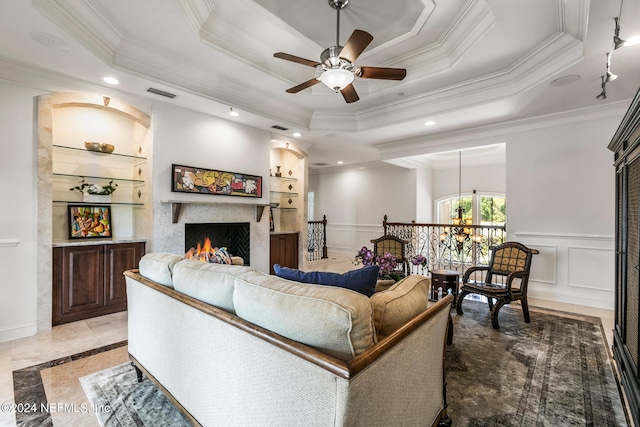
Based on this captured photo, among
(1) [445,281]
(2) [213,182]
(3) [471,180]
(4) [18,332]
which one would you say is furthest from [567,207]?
(4) [18,332]

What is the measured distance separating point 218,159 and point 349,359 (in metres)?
4.23

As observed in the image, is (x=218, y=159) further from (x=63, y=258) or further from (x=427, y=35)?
(x=427, y=35)

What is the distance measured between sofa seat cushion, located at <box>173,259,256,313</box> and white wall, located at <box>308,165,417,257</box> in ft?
21.9

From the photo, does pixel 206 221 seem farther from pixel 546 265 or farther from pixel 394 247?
pixel 546 265

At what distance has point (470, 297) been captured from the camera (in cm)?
461

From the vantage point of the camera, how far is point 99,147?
149 inches

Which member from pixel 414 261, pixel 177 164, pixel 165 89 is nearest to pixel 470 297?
pixel 414 261

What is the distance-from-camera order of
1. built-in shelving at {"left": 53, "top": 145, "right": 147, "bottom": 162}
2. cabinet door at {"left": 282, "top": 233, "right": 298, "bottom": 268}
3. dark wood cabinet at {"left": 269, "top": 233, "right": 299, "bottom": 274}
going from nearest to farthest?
built-in shelving at {"left": 53, "top": 145, "right": 147, "bottom": 162}, dark wood cabinet at {"left": 269, "top": 233, "right": 299, "bottom": 274}, cabinet door at {"left": 282, "top": 233, "right": 298, "bottom": 268}

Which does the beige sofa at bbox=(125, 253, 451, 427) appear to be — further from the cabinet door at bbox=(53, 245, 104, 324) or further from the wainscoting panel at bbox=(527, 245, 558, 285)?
the wainscoting panel at bbox=(527, 245, 558, 285)

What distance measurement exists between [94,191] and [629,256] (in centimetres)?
535

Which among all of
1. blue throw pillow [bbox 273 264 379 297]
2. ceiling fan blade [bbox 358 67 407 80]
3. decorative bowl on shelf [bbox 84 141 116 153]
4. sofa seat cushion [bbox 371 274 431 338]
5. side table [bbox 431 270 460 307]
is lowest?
side table [bbox 431 270 460 307]

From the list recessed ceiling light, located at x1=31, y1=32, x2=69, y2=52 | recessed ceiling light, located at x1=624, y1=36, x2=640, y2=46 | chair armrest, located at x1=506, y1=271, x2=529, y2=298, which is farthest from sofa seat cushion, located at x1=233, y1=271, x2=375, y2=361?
recessed ceiling light, located at x1=624, y1=36, x2=640, y2=46

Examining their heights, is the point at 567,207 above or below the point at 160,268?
above

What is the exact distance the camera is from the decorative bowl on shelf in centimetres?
371
